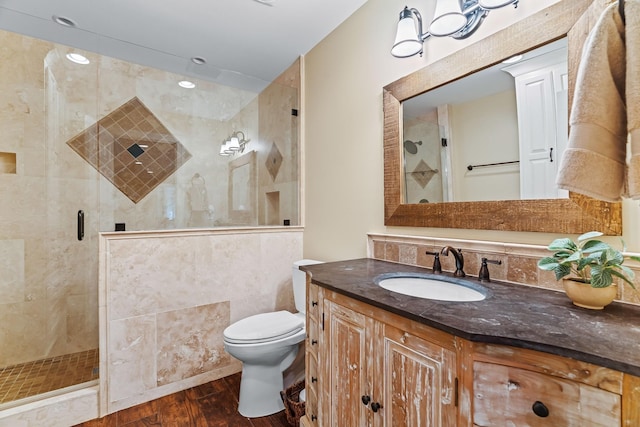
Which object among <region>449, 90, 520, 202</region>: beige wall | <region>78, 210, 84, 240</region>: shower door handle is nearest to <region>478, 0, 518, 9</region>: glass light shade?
<region>449, 90, 520, 202</region>: beige wall

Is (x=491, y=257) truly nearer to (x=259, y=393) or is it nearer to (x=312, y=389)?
(x=312, y=389)

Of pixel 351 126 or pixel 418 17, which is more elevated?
pixel 418 17

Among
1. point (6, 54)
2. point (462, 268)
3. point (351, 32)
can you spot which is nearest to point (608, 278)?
point (462, 268)

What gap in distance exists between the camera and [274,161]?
2615 mm

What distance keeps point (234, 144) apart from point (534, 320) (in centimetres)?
232

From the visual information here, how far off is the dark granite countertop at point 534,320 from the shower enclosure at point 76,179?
168cm

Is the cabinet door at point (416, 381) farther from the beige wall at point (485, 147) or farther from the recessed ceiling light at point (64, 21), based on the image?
the recessed ceiling light at point (64, 21)

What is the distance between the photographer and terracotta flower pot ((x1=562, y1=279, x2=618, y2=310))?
805 mm

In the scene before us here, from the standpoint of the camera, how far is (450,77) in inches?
53.9

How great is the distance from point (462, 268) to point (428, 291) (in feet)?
0.58

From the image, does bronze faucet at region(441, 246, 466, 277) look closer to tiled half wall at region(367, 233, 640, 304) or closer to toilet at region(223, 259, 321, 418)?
tiled half wall at region(367, 233, 640, 304)

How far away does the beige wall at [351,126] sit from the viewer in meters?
1.63

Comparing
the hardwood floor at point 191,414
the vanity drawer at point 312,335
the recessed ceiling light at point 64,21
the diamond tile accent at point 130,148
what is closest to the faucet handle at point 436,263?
the vanity drawer at point 312,335

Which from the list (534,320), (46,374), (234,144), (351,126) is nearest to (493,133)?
(534,320)
